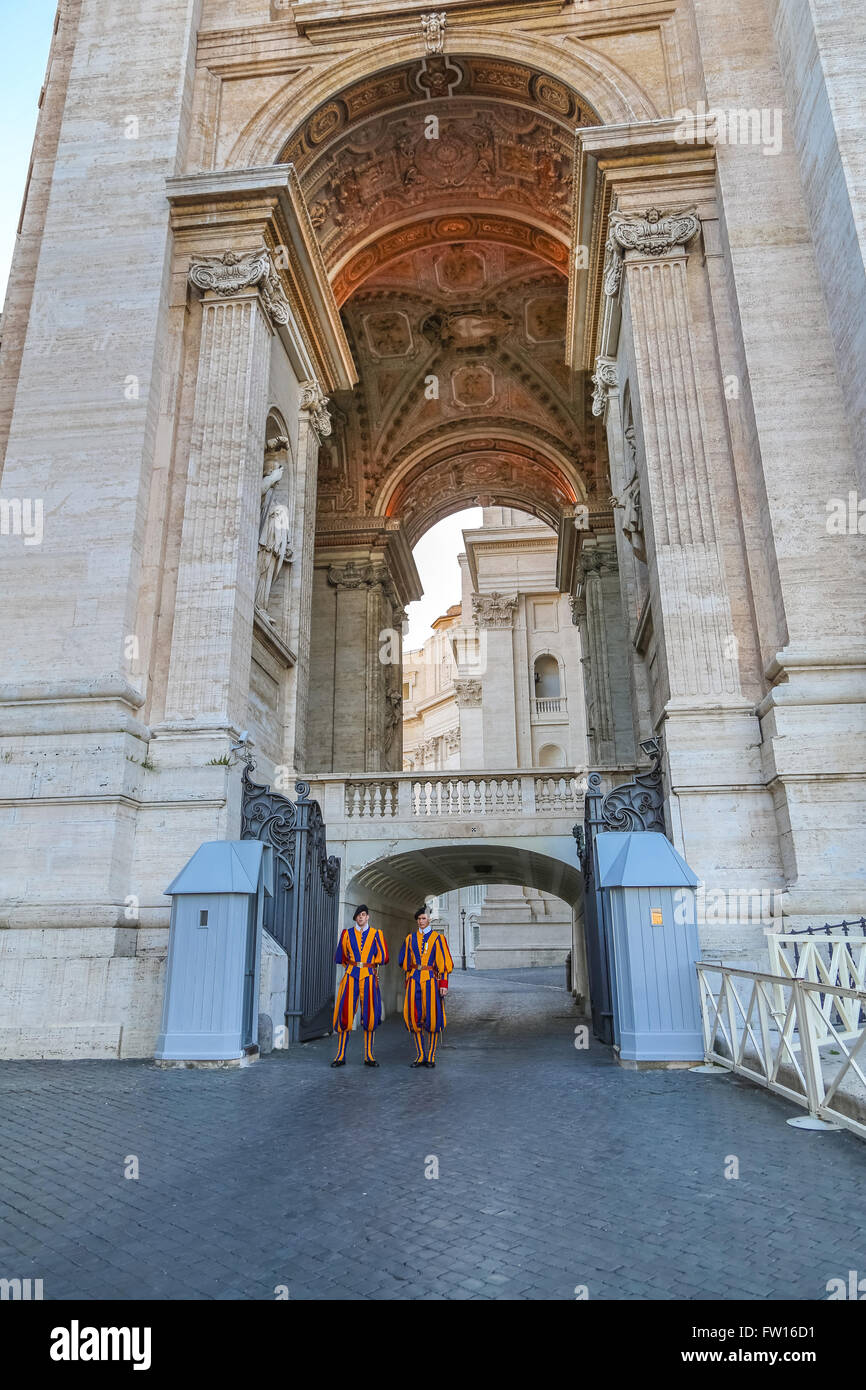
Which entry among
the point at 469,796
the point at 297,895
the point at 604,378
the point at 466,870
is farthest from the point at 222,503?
the point at 466,870

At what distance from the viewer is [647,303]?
41.4ft

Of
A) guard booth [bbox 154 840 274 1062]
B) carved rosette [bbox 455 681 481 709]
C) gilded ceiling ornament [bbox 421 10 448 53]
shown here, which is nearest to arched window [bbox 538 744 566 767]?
carved rosette [bbox 455 681 481 709]

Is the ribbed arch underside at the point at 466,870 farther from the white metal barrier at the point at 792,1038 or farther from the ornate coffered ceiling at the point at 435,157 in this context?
the ornate coffered ceiling at the point at 435,157

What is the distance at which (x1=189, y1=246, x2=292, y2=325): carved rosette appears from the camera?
1333 cm

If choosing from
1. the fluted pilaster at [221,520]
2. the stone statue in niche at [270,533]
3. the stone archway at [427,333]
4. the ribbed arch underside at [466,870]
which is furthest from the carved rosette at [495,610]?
the fluted pilaster at [221,520]

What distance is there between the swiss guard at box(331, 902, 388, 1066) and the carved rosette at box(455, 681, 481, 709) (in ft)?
116

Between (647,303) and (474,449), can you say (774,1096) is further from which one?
(474,449)

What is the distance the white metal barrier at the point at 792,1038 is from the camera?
5.26 m

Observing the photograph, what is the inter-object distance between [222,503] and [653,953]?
8053 millimetres

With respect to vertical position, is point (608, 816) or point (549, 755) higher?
point (549, 755)

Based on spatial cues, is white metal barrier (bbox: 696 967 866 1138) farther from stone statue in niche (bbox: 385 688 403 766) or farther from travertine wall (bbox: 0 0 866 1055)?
stone statue in niche (bbox: 385 688 403 766)

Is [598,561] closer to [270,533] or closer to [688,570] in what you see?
[270,533]

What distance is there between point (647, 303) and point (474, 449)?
16128mm

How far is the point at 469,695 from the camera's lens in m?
44.7
